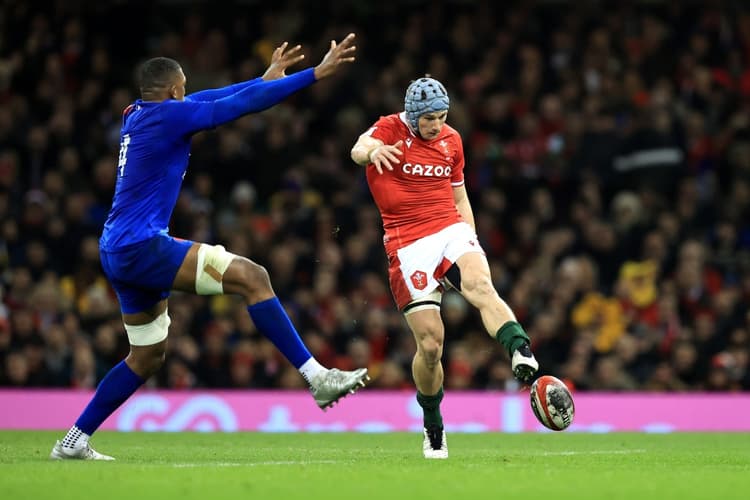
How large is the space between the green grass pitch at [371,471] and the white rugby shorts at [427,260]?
1147mm

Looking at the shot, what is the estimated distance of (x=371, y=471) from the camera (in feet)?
26.1

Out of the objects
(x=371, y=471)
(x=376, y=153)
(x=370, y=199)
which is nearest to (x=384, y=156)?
(x=376, y=153)

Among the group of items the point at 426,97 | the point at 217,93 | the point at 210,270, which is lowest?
the point at 210,270

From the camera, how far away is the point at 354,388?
8227mm

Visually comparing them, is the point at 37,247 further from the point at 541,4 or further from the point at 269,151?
the point at 541,4

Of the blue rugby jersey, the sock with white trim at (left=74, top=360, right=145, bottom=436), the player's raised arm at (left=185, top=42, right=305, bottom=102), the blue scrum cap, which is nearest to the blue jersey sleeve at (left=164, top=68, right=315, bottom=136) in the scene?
the blue rugby jersey

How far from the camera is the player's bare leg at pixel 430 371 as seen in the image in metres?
9.20

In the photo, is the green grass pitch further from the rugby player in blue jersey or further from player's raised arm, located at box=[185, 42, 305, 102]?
player's raised arm, located at box=[185, 42, 305, 102]

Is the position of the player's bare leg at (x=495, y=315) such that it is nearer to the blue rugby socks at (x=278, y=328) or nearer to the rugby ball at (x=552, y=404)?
the rugby ball at (x=552, y=404)

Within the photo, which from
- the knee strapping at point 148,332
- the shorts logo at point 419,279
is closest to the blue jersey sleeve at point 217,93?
the knee strapping at point 148,332

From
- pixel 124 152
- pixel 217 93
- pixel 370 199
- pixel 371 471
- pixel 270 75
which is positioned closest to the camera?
pixel 371 471

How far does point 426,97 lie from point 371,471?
275 cm

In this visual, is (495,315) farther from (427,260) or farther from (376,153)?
(376,153)

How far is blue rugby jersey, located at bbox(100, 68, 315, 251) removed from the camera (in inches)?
331
